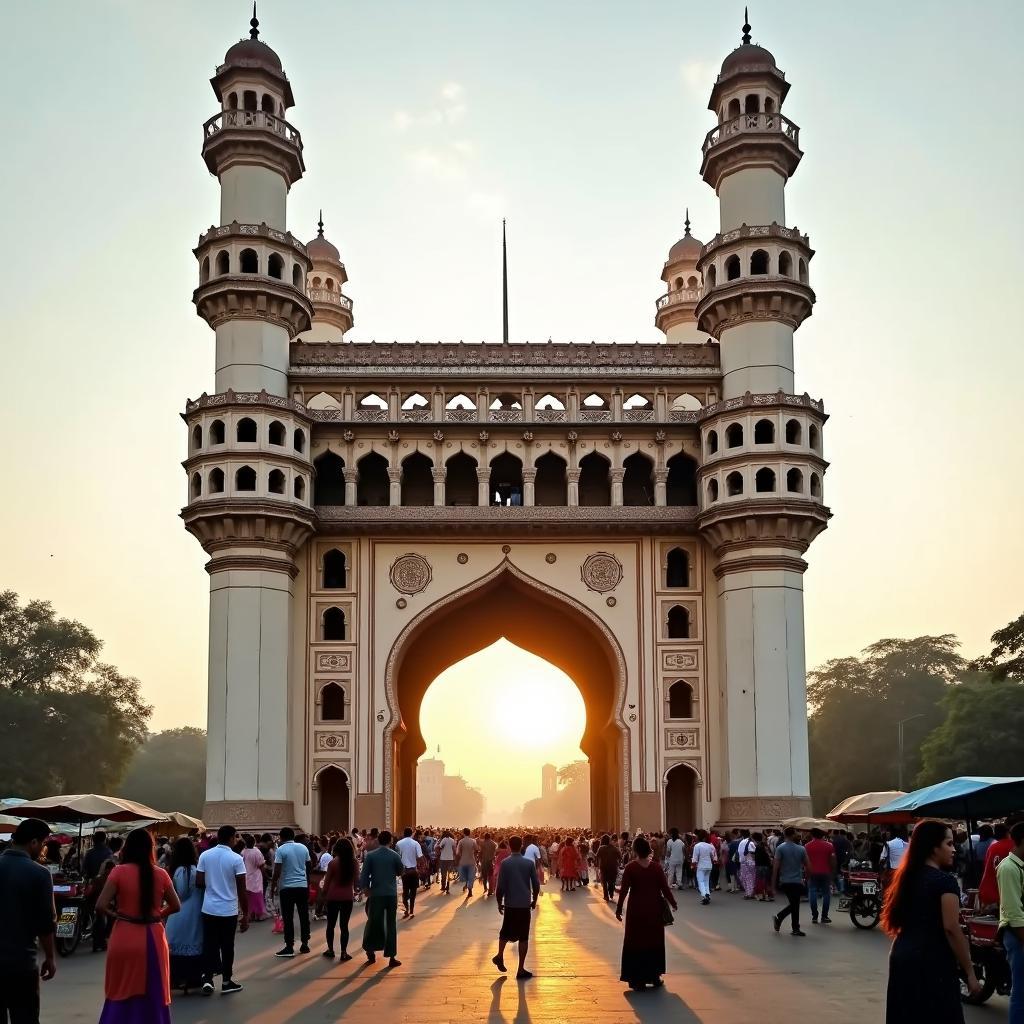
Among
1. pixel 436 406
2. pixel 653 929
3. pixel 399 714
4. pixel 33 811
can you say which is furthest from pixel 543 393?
pixel 653 929

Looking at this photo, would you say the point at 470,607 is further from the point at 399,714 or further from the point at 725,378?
the point at 725,378

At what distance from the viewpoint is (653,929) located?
1467 cm

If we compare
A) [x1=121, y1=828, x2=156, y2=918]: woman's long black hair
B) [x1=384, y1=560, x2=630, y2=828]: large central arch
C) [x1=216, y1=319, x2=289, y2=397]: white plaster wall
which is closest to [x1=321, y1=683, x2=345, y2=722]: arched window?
[x1=384, y1=560, x2=630, y2=828]: large central arch

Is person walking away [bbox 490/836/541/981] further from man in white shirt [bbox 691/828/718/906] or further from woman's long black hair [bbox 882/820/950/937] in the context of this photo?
man in white shirt [bbox 691/828/718/906]

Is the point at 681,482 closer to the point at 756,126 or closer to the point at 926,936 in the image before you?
the point at 756,126

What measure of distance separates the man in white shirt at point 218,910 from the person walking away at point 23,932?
17.6ft

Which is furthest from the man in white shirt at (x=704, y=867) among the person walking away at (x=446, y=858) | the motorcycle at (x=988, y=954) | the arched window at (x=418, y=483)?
the arched window at (x=418, y=483)

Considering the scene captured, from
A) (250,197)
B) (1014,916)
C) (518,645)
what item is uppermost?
(250,197)

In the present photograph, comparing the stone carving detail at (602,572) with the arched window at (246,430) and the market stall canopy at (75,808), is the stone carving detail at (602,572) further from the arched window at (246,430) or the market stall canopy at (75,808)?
the market stall canopy at (75,808)

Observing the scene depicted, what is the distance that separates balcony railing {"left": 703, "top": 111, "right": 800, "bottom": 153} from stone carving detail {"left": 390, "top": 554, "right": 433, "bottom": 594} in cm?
1481

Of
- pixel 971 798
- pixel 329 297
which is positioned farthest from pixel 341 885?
pixel 329 297

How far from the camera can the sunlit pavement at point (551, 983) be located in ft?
41.8

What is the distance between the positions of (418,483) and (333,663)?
5871mm

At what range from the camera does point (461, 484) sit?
41656 millimetres
